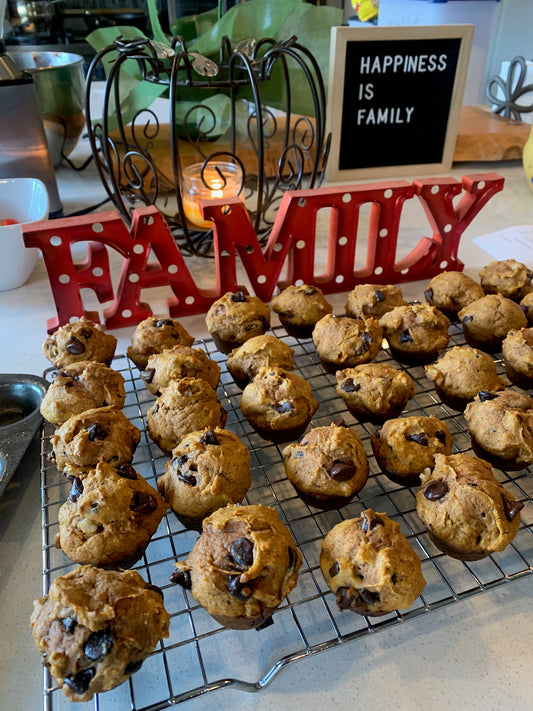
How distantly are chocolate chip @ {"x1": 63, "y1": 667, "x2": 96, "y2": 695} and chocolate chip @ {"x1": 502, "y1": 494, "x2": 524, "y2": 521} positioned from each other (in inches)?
25.2

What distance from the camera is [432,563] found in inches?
36.3

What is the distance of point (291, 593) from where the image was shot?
2.94ft

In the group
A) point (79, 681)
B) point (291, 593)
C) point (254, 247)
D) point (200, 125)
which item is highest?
point (200, 125)

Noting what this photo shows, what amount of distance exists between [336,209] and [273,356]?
527 mm

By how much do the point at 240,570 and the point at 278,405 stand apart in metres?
0.36

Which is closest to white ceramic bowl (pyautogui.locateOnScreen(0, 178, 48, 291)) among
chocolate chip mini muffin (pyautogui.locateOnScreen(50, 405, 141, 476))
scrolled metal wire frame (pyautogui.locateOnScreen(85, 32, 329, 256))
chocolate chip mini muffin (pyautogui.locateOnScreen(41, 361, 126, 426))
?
scrolled metal wire frame (pyautogui.locateOnScreen(85, 32, 329, 256))

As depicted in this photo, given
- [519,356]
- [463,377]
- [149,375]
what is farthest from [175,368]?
[519,356]

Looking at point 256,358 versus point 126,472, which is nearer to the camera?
point 126,472

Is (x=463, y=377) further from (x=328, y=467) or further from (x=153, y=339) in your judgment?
(x=153, y=339)

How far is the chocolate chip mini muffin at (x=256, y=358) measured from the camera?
3.84ft

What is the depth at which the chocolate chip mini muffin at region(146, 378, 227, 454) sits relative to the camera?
102 centimetres

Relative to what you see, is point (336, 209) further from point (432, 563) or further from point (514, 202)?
point (514, 202)

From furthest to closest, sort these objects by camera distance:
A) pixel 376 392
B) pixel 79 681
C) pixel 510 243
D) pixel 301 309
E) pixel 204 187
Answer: pixel 510 243 < pixel 204 187 < pixel 301 309 < pixel 376 392 < pixel 79 681

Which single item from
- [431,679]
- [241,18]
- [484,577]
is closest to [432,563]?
[484,577]
